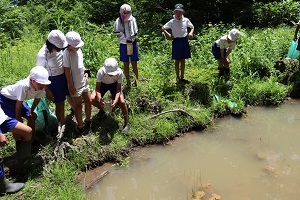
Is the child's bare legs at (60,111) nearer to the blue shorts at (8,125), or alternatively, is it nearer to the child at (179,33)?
the blue shorts at (8,125)

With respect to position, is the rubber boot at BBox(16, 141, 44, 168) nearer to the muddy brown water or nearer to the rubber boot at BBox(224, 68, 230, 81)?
the muddy brown water

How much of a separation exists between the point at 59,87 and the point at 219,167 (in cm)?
257

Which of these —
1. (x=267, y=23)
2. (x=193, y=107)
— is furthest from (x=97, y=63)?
(x=267, y=23)

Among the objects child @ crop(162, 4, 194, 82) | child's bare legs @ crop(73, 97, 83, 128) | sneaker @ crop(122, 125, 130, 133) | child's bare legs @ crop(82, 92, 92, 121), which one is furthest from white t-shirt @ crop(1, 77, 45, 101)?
child @ crop(162, 4, 194, 82)

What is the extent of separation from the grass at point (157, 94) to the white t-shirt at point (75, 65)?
2.93 feet

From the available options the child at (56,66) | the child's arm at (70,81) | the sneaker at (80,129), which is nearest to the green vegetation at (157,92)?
the sneaker at (80,129)

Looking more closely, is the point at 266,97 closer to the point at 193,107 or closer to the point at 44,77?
the point at 193,107

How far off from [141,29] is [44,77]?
A: 23.6ft

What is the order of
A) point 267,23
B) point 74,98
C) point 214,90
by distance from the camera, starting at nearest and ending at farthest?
point 74,98 < point 214,90 < point 267,23

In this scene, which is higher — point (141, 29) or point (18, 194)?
point (141, 29)

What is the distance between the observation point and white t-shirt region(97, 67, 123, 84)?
5008mm

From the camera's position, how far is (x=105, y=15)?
476 inches

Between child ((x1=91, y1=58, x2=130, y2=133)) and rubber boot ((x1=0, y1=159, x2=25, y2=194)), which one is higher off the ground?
child ((x1=91, y1=58, x2=130, y2=133))

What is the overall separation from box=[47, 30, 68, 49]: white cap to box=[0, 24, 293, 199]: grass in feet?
4.85
